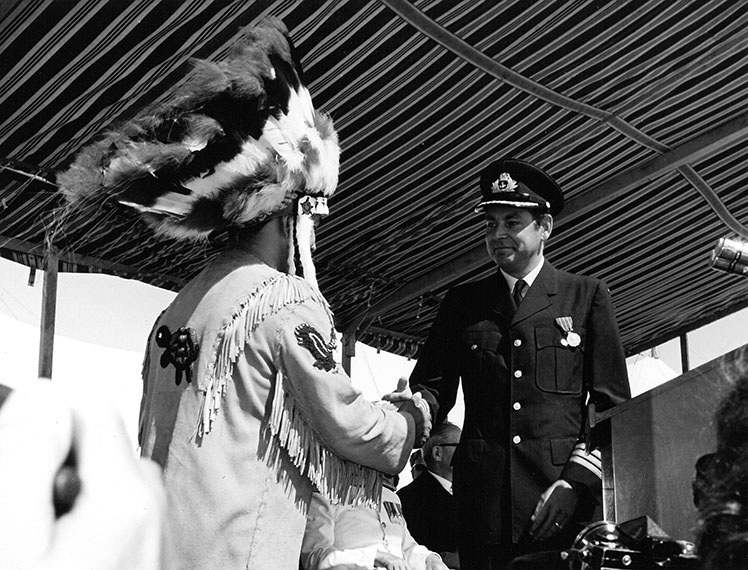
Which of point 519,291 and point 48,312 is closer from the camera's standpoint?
point 519,291

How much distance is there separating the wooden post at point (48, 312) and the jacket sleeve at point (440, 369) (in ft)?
5.51

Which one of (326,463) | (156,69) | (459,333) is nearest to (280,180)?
(326,463)

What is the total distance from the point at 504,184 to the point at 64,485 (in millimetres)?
2728

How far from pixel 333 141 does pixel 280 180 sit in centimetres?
30

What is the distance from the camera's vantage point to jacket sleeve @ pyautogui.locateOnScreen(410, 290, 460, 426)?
12.5 feet

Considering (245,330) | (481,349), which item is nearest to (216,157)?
(245,330)

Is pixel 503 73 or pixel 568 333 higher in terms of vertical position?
pixel 503 73

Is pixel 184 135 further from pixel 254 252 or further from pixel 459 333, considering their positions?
pixel 459 333

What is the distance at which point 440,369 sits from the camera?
385 cm

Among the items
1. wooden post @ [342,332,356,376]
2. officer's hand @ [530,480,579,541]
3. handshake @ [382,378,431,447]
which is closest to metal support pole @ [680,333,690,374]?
wooden post @ [342,332,356,376]

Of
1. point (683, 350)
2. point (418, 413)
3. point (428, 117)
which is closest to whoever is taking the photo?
point (418, 413)

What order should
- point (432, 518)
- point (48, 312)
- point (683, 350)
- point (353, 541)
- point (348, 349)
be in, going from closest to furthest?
1. point (353, 541)
2. point (48, 312)
3. point (432, 518)
4. point (348, 349)
5. point (683, 350)

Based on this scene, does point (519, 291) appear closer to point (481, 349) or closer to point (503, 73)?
point (481, 349)

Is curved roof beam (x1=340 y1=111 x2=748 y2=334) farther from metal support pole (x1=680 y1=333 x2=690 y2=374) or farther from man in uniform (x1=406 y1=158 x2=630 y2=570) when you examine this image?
man in uniform (x1=406 y1=158 x2=630 y2=570)
